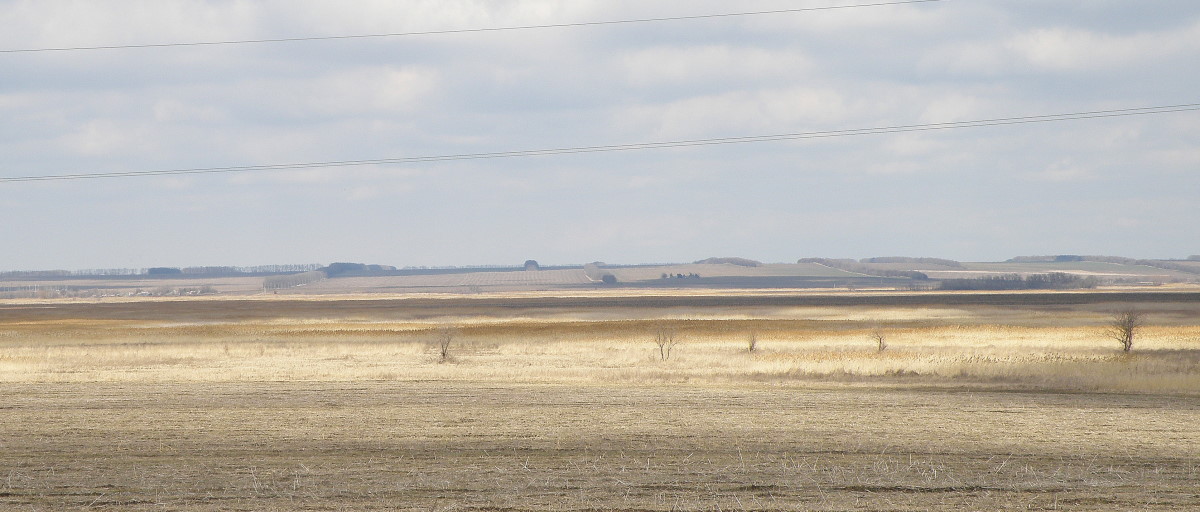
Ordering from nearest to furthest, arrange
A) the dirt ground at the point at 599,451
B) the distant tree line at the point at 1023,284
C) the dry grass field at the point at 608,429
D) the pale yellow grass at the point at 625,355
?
the dirt ground at the point at 599,451 < the dry grass field at the point at 608,429 < the pale yellow grass at the point at 625,355 < the distant tree line at the point at 1023,284

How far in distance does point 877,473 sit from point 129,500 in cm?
1092

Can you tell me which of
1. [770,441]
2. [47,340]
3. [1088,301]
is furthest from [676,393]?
[1088,301]

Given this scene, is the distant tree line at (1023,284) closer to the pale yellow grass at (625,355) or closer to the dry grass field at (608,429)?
the pale yellow grass at (625,355)

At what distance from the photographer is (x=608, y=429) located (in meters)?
20.2

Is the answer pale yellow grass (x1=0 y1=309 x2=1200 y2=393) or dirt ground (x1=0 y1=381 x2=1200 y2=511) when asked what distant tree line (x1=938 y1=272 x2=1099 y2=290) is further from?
dirt ground (x1=0 y1=381 x2=1200 y2=511)

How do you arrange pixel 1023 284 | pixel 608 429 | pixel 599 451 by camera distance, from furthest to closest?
pixel 1023 284 < pixel 608 429 < pixel 599 451

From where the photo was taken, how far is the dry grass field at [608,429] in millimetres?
14500

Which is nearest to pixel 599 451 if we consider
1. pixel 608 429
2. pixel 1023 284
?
pixel 608 429

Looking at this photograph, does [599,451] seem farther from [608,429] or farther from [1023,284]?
[1023,284]

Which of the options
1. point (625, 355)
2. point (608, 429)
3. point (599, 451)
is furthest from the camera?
point (625, 355)

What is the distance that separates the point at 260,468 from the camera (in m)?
16.5

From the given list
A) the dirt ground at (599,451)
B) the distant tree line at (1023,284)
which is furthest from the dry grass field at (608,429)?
the distant tree line at (1023,284)

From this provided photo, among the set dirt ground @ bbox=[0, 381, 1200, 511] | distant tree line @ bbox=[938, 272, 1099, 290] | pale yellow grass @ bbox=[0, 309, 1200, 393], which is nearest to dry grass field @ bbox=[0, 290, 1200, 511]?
dirt ground @ bbox=[0, 381, 1200, 511]

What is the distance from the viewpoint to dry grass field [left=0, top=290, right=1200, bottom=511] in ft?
47.6
